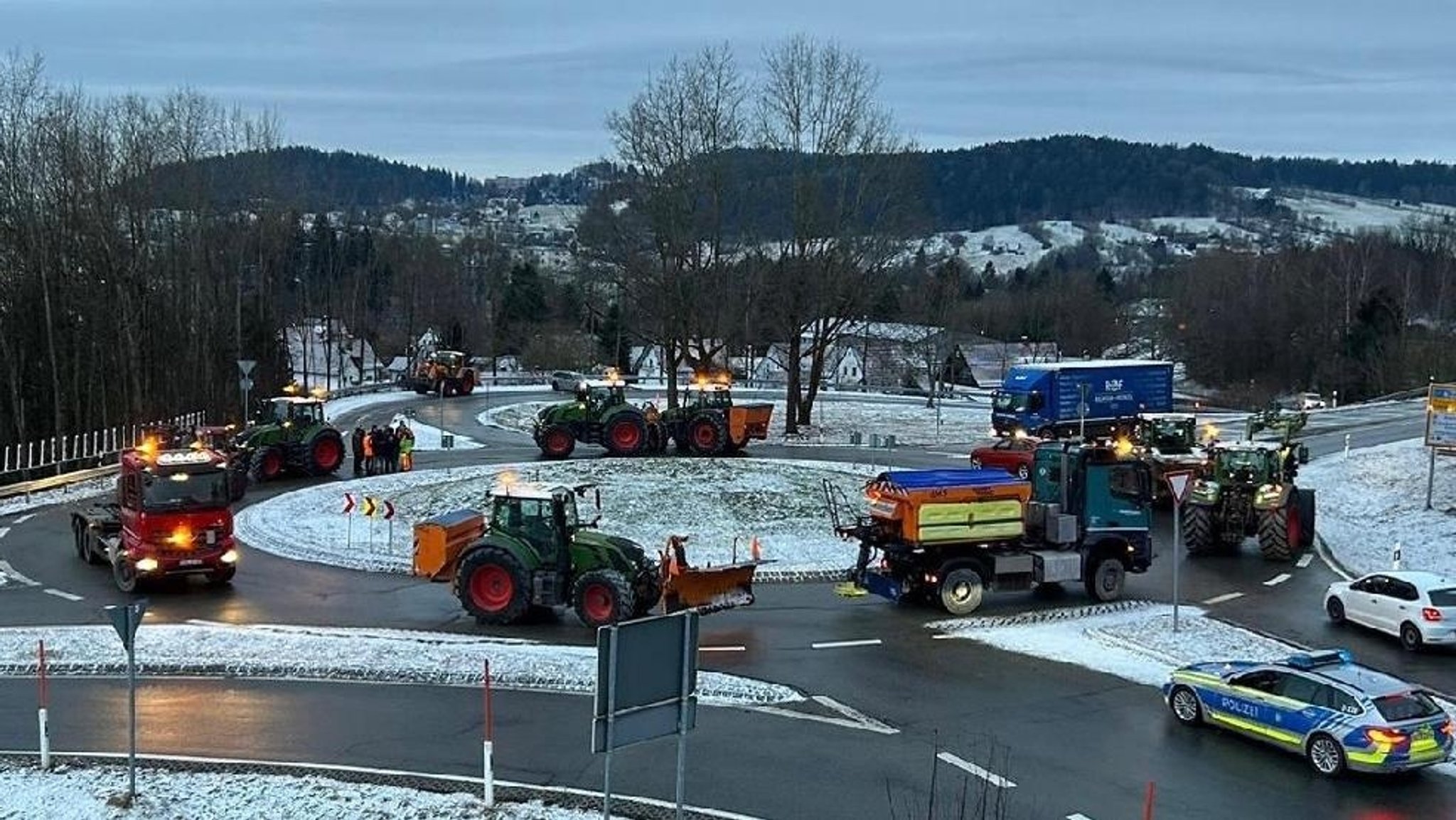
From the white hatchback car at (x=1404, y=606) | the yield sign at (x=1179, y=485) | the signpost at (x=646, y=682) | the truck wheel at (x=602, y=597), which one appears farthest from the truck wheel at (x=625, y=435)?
the signpost at (x=646, y=682)

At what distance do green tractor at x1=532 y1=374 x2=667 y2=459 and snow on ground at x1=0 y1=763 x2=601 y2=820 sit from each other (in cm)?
2732

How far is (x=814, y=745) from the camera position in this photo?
1526 cm

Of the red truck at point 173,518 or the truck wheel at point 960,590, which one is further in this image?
the red truck at point 173,518

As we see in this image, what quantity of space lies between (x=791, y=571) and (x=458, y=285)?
10122 centimetres

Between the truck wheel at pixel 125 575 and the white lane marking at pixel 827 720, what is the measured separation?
508 inches

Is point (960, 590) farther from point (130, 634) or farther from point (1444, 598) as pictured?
point (130, 634)

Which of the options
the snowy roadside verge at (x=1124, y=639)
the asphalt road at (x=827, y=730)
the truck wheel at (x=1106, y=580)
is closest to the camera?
the asphalt road at (x=827, y=730)

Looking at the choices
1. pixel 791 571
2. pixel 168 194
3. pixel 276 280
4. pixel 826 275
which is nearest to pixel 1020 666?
pixel 791 571

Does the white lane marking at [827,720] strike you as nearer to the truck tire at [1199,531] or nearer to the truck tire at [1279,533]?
the truck tire at [1199,531]

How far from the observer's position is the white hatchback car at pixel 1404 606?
68.0 ft

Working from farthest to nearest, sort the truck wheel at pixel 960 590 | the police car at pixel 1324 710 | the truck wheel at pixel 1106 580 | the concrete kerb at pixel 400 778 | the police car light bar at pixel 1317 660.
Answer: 1. the truck wheel at pixel 1106 580
2. the truck wheel at pixel 960 590
3. the police car light bar at pixel 1317 660
4. the police car at pixel 1324 710
5. the concrete kerb at pixel 400 778

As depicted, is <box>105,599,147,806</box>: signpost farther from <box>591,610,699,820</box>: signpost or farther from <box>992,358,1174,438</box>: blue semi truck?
<box>992,358,1174,438</box>: blue semi truck

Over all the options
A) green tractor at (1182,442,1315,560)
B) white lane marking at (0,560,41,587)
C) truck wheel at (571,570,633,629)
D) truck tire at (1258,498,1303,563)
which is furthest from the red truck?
truck tire at (1258,498,1303,563)

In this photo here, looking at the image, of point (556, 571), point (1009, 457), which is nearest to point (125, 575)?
point (556, 571)
